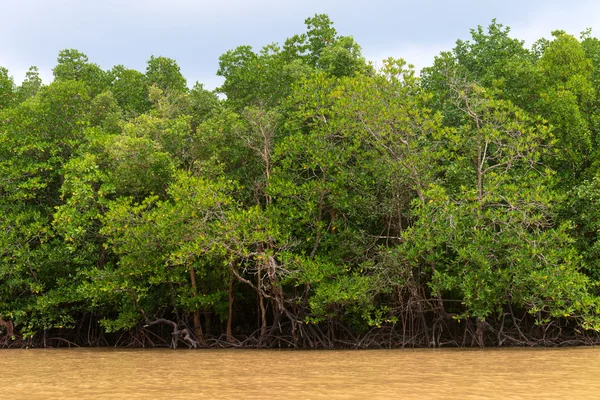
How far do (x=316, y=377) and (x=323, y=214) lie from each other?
6.33 m

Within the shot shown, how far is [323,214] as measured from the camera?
Answer: 12438 mm

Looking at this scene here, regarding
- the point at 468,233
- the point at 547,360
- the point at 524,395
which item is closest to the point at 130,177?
the point at 468,233

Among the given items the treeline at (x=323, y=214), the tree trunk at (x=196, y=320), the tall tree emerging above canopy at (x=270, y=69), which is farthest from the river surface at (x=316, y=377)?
the tall tree emerging above canopy at (x=270, y=69)

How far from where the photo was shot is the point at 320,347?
12164mm

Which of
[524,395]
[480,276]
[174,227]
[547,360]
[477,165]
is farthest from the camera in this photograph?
[477,165]

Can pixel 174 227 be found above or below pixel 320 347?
above

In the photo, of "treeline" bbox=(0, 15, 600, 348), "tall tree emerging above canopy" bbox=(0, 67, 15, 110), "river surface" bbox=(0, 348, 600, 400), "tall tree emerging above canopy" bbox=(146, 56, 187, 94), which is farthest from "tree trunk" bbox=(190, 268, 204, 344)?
"tall tree emerging above canopy" bbox=(146, 56, 187, 94)

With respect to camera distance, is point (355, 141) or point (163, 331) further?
point (163, 331)

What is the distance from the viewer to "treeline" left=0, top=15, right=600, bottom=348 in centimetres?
1048

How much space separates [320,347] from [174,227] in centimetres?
405

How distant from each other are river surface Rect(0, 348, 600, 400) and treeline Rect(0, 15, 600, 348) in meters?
2.09

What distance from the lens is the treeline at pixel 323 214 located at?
10.5 metres

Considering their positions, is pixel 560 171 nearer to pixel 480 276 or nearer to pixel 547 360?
pixel 480 276

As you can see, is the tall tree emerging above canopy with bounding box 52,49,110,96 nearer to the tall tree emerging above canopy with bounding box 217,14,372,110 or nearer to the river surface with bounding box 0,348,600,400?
the tall tree emerging above canopy with bounding box 217,14,372,110
